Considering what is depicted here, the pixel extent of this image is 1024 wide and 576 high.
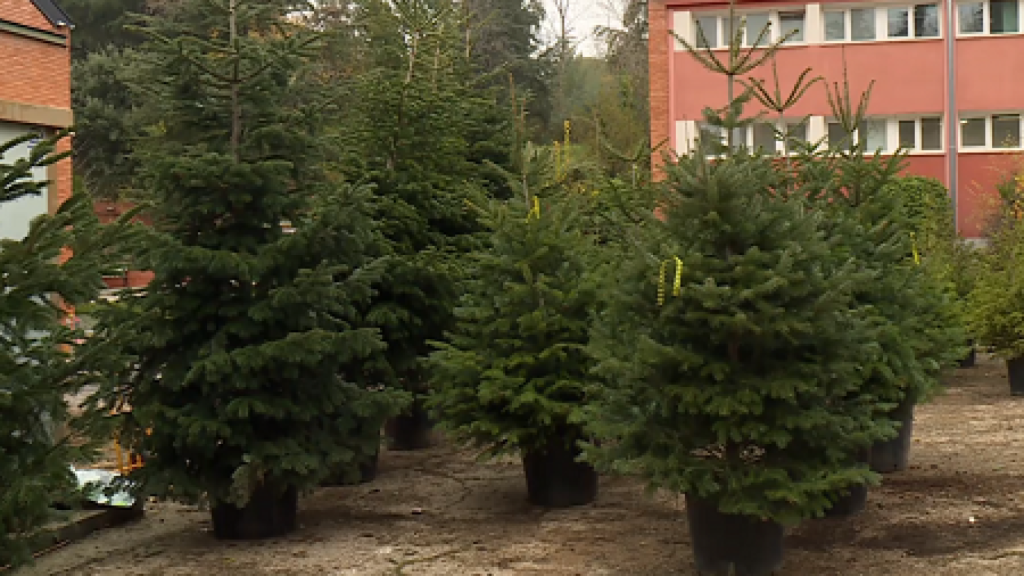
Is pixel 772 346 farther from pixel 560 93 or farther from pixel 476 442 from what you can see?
pixel 560 93

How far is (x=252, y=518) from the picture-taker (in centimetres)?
862

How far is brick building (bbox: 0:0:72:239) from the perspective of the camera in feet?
50.0

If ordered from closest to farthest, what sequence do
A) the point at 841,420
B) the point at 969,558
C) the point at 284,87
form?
the point at 841,420 → the point at 969,558 → the point at 284,87

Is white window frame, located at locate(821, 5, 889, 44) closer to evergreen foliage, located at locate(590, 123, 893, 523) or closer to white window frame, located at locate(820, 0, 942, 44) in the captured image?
white window frame, located at locate(820, 0, 942, 44)

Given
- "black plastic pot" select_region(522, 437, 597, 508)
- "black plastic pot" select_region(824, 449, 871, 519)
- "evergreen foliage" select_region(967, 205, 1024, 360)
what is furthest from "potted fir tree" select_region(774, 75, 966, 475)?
"evergreen foliage" select_region(967, 205, 1024, 360)

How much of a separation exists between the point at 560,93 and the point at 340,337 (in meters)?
42.8

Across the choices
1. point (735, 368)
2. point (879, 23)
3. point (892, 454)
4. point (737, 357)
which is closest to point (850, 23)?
point (879, 23)

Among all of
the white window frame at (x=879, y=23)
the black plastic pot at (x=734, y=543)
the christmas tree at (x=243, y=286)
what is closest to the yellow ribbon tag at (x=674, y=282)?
the black plastic pot at (x=734, y=543)

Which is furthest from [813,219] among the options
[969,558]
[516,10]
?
[516,10]

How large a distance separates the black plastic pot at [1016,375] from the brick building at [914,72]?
49.7 feet

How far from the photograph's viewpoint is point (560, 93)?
164ft

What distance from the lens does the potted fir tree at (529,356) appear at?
8.96 meters

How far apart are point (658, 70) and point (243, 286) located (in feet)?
83.0

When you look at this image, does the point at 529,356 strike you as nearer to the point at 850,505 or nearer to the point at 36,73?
the point at 850,505
